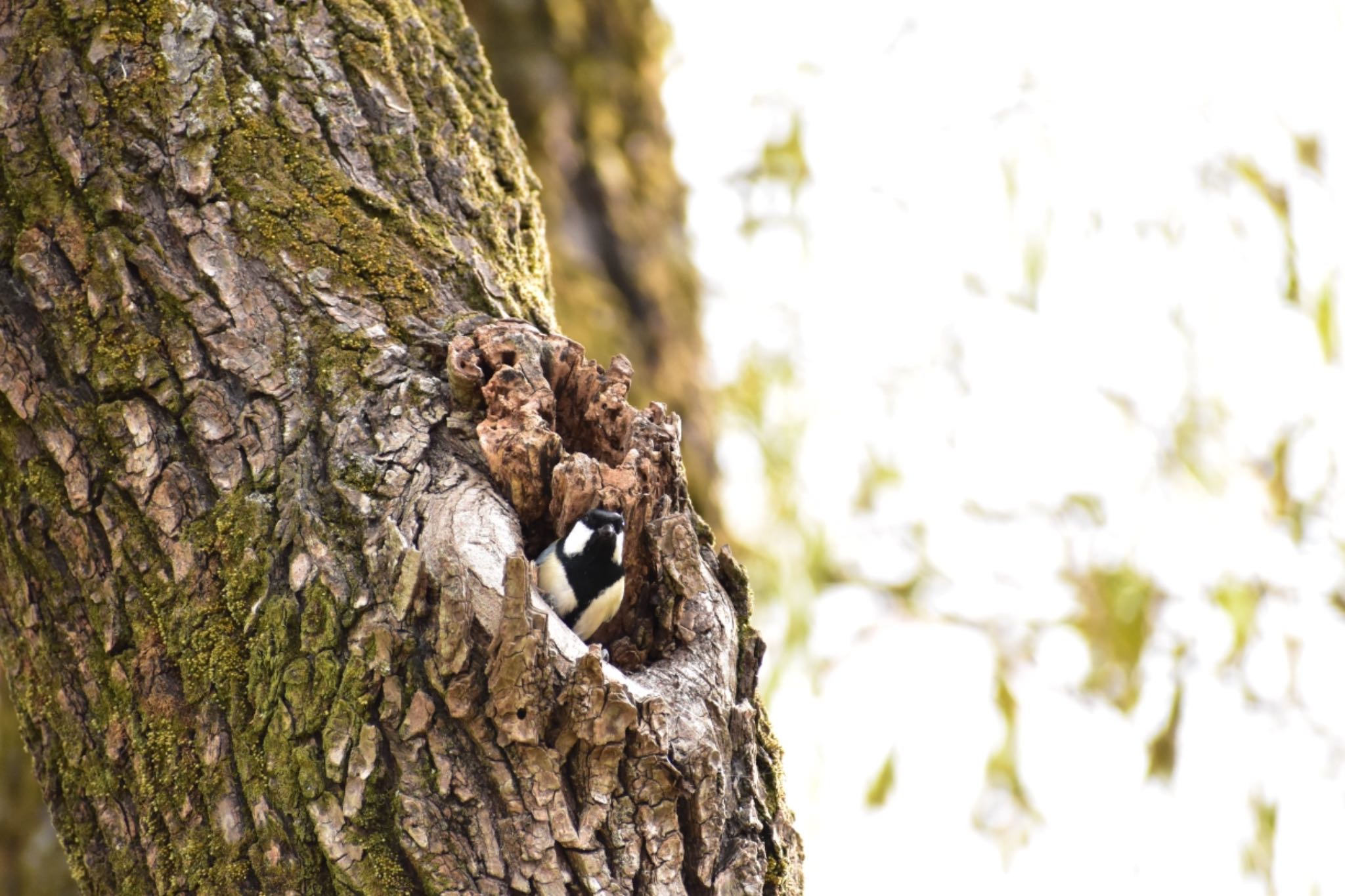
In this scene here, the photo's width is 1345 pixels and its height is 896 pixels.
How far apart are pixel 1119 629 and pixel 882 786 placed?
1070 millimetres

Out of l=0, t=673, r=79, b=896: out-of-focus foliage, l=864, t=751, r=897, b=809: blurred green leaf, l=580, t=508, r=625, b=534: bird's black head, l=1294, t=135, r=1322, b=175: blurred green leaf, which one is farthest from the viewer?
l=864, t=751, r=897, b=809: blurred green leaf

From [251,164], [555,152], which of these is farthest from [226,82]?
[555,152]

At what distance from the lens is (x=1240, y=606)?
13.7 ft

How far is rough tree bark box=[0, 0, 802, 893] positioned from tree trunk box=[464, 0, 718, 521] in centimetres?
219

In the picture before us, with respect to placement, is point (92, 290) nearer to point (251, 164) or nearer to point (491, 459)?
point (251, 164)

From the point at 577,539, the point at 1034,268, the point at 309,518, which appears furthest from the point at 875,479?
the point at 309,518

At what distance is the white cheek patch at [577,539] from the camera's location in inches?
75.0

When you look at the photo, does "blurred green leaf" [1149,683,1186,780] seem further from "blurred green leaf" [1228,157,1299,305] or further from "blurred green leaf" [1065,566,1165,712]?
"blurred green leaf" [1228,157,1299,305]

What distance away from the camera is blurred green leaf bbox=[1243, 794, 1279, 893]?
12.7 ft

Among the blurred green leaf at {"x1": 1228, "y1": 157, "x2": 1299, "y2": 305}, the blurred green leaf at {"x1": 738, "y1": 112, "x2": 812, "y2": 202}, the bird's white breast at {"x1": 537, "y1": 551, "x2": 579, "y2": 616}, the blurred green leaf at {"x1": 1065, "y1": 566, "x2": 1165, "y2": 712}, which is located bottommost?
the blurred green leaf at {"x1": 1065, "y1": 566, "x2": 1165, "y2": 712}

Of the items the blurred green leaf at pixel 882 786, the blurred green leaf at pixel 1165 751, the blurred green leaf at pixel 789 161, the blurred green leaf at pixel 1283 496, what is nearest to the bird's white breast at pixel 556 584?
the blurred green leaf at pixel 882 786

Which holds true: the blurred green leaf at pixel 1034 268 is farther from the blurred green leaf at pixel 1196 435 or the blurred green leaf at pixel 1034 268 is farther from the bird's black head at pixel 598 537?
the bird's black head at pixel 598 537

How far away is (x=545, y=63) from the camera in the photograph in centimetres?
453

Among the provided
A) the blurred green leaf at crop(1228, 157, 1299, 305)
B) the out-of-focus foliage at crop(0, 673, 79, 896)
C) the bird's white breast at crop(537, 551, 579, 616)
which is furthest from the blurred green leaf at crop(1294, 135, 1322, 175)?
the out-of-focus foliage at crop(0, 673, 79, 896)
